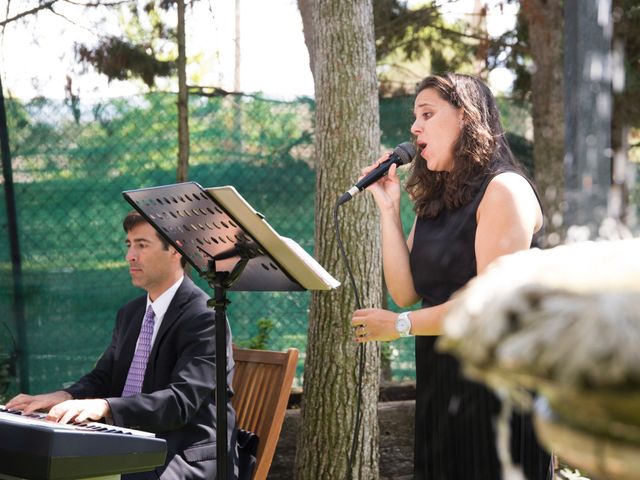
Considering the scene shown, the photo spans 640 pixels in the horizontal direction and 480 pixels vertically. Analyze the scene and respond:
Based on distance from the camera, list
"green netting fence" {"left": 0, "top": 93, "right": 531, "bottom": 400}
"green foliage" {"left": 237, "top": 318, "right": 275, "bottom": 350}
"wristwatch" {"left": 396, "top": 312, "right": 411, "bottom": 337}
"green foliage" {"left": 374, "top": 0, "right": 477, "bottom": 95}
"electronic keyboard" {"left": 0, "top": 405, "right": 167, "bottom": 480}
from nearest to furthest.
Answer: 1. "electronic keyboard" {"left": 0, "top": 405, "right": 167, "bottom": 480}
2. "wristwatch" {"left": 396, "top": 312, "right": 411, "bottom": 337}
3. "green foliage" {"left": 237, "top": 318, "right": 275, "bottom": 350}
4. "green netting fence" {"left": 0, "top": 93, "right": 531, "bottom": 400}
5. "green foliage" {"left": 374, "top": 0, "right": 477, "bottom": 95}

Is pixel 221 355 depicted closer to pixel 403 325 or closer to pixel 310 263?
pixel 310 263

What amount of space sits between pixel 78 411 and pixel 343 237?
5.87 ft

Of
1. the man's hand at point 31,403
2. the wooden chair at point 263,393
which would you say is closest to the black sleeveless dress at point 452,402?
the wooden chair at point 263,393

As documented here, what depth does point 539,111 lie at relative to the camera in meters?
6.70

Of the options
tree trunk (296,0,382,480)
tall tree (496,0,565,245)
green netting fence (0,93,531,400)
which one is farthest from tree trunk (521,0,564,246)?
tree trunk (296,0,382,480)

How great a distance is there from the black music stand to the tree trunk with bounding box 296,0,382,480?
151 centimetres

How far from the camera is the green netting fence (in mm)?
5301

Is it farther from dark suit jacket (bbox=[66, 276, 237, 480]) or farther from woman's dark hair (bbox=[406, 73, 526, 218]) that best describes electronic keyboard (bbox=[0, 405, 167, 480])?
woman's dark hair (bbox=[406, 73, 526, 218])

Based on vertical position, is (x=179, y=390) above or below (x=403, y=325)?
below

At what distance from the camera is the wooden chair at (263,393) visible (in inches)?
135

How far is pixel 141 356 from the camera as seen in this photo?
355 cm

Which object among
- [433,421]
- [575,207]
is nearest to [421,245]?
[433,421]

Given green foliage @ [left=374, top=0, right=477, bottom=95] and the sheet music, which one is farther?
green foliage @ [left=374, top=0, right=477, bottom=95]

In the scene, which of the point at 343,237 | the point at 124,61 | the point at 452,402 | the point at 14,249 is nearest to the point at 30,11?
the point at 124,61
